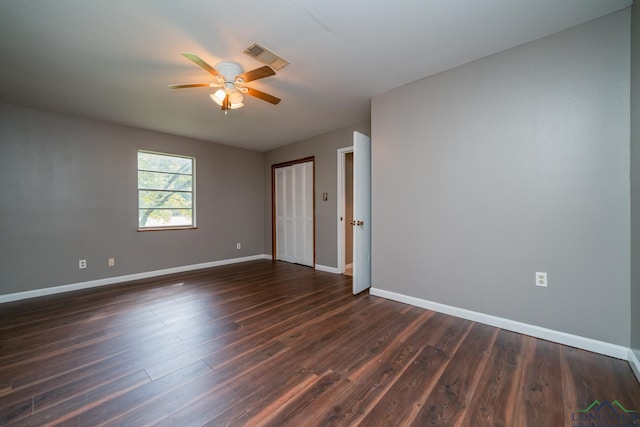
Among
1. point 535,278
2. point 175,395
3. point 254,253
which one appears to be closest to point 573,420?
point 535,278

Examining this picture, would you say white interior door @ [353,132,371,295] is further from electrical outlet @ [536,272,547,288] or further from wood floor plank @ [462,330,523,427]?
electrical outlet @ [536,272,547,288]

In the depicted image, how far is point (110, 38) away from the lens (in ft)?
6.61

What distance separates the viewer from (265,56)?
2266 millimetres

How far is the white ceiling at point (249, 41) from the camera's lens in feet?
5.80

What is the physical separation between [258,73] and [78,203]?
11.3 ft

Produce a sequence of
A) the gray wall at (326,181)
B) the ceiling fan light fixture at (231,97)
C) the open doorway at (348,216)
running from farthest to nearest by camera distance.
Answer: the open doorway at (348,216) < the gray wall at (326,181) < the ceiling fan light fixture at (231,97)

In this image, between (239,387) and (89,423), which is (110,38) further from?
(239,387)

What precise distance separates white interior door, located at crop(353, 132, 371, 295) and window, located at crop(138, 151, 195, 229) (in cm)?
327

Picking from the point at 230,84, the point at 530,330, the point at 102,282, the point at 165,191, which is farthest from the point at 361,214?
the point at 102,282

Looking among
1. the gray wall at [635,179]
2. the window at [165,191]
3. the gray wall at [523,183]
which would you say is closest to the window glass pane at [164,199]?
the window at [165,191]

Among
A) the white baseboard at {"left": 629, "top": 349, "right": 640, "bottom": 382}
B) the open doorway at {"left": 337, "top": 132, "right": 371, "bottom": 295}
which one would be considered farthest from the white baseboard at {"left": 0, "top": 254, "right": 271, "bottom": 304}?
the white baseboard at {"left": 629, "top": 349, "right": 640, "bottom": 382}

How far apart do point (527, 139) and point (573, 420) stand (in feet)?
6.46

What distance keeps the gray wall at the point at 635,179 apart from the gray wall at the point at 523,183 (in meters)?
0.06

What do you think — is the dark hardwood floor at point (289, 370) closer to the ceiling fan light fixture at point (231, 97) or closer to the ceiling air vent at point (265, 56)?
the ceiling fan light fixture at point (231, 97)
